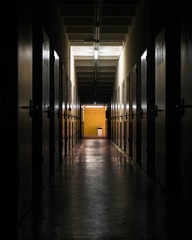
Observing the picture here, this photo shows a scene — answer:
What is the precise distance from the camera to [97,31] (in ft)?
26.4

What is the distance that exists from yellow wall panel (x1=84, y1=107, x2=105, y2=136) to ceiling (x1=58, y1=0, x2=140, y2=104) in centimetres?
1226

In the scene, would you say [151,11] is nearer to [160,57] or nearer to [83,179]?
[160,57]

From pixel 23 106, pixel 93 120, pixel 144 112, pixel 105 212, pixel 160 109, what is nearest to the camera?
pixel 23 106

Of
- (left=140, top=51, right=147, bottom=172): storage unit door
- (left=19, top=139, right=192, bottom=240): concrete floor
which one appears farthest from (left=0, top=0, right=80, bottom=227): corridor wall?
(left=140, top=51, right=147, bottom=172): storage unit door

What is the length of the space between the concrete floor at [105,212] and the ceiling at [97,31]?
401cm

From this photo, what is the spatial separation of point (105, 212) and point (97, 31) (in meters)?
6.11

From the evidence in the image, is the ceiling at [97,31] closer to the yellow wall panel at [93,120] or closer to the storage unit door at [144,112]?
the storage unit door at [144,112]

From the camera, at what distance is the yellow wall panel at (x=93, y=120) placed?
2716 centimetres

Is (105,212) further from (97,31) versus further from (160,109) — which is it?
(97,31)

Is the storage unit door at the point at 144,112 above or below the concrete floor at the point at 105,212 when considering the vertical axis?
above

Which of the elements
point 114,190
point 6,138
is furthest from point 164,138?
point 6,138

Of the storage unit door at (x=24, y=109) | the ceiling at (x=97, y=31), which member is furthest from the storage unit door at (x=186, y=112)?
the ceiling at (x=97, y=31)

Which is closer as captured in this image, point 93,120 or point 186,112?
point 186,112

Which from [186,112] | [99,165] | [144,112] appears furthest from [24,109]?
[99,165]
